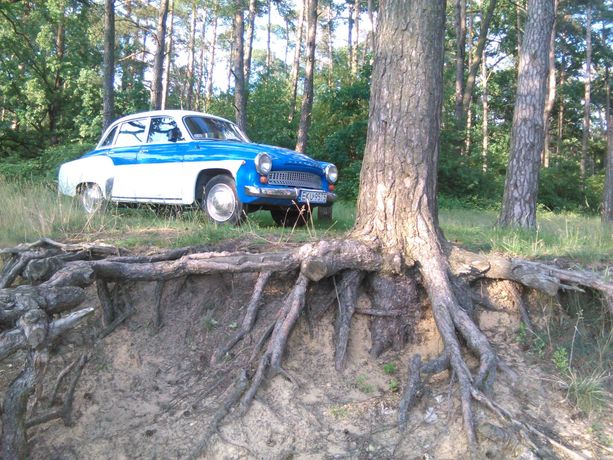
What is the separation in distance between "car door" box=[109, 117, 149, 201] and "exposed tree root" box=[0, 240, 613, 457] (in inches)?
130

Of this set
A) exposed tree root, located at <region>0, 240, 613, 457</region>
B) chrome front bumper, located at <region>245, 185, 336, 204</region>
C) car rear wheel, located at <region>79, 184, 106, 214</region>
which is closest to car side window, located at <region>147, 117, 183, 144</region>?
car rear wheel, located at <region>79, 184, 106, 214</region>

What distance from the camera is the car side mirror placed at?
7715 millimetres

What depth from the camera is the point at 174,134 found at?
7.78 meters

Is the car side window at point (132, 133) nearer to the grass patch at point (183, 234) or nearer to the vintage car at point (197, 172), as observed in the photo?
the vintage car at point (197, 172)

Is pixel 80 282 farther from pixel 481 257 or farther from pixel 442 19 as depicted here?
pixel 442 19

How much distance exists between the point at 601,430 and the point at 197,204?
17.5 ft

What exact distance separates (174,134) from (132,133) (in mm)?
1080

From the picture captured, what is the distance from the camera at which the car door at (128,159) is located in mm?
7879

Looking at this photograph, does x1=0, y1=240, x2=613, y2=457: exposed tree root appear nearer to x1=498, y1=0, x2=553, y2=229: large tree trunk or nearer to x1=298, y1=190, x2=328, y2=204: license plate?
x1=298, y1=190, x2=328, y2=204: license plate

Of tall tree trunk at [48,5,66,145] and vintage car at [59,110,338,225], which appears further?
tall tree trunk at [48,5,66,145]

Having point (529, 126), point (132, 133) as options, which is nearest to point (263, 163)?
point (132, 133)

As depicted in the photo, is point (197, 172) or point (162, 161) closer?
point (197, 172)

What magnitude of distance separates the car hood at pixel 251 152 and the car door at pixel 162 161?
0.51m

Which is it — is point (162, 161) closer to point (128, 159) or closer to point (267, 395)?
point (128, 159)
